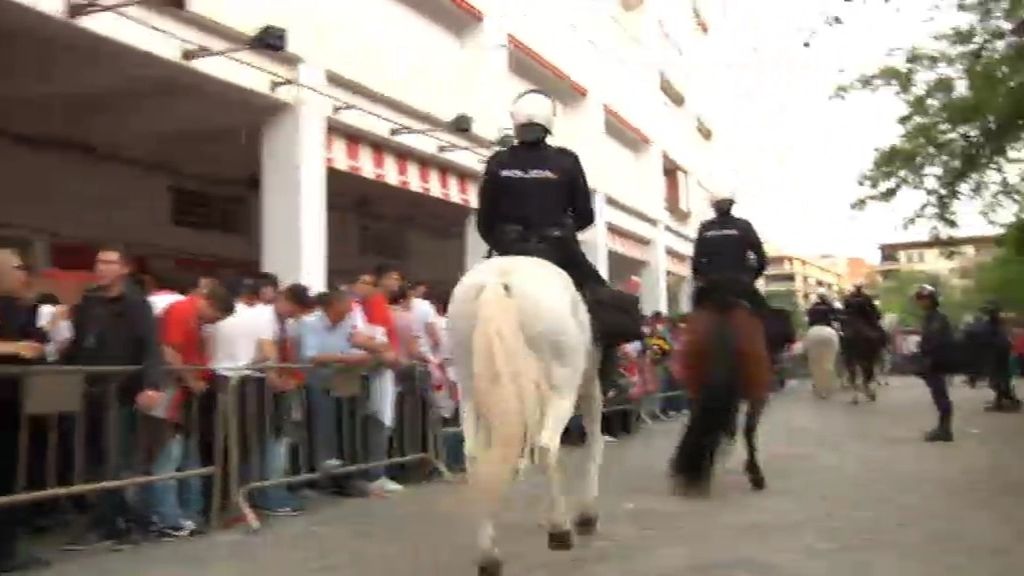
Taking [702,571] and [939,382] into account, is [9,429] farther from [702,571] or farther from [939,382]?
[939,382]

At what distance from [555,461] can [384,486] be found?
4726 millimetres

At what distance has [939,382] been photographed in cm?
→ 1453

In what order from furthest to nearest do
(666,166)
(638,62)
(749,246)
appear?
(666,166)
(638,62)
(749,246)

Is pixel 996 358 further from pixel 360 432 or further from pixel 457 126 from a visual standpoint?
pixel 360 432

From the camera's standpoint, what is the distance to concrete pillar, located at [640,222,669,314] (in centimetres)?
3819

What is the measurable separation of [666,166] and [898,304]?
199ft

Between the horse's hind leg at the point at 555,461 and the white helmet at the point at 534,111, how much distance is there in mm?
1859

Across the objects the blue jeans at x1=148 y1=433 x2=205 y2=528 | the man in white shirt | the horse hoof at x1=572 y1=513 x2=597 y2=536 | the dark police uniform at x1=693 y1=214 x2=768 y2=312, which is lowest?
the horse hoof at x1=572 y1=513 x2=597 y2=536

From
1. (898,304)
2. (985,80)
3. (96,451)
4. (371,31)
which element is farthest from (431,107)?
(898,304)

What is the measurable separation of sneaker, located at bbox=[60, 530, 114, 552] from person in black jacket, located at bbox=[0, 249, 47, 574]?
594 mm

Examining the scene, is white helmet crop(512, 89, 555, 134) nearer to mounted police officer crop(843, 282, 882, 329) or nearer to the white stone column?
the white stone column

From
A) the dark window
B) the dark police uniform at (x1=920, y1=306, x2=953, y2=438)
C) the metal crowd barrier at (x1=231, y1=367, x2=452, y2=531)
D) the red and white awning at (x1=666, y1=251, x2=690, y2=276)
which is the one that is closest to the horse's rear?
the dark police uniform at (x1=920, y1=306, x2=953, y2=438)

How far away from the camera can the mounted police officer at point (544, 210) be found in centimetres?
715

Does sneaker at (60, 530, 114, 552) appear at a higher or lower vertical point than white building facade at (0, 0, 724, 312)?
lower
